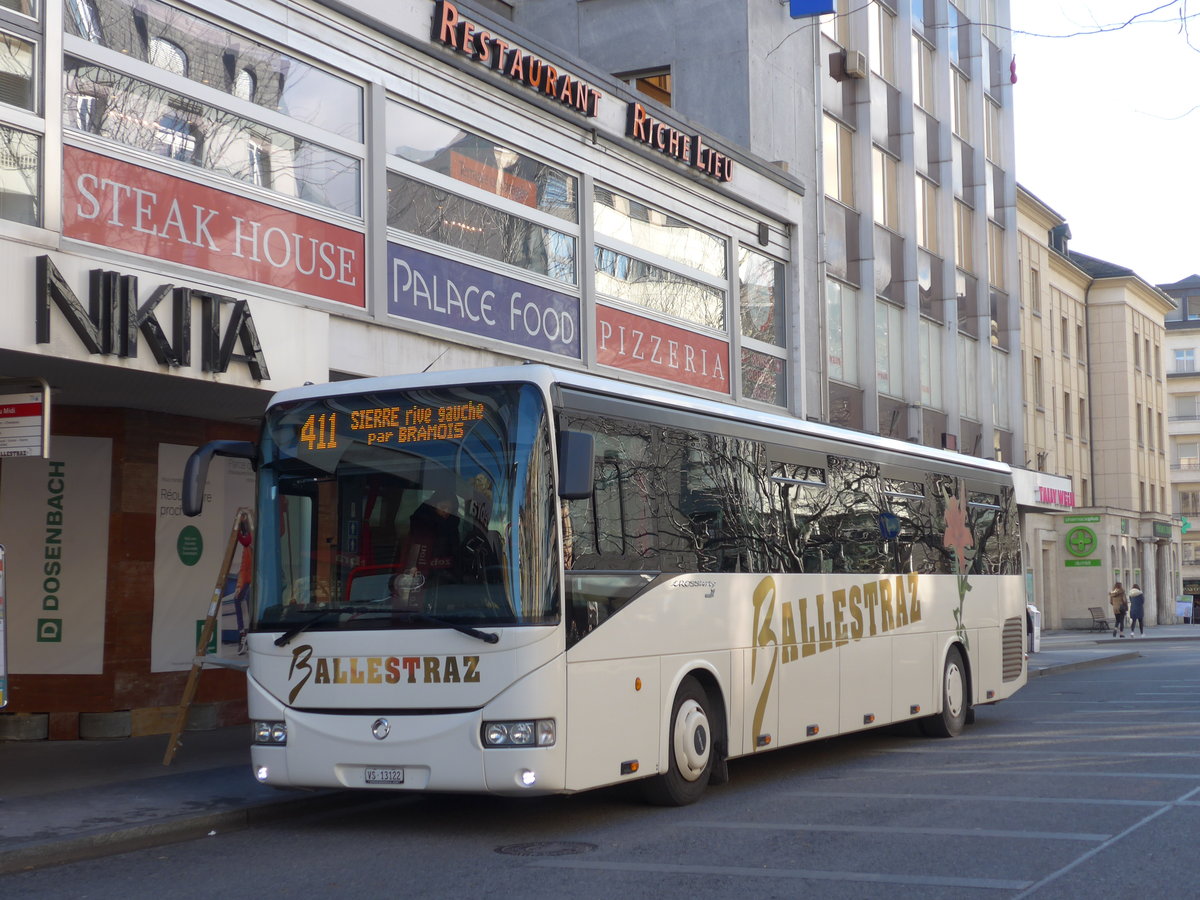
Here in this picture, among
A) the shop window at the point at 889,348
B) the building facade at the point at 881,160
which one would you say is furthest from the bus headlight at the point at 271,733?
the shop window at the point at 889,348

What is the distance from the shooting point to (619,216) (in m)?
20.3

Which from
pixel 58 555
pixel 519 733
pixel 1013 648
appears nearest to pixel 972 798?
pixel 519 733

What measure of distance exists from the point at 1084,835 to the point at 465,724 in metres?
3.74

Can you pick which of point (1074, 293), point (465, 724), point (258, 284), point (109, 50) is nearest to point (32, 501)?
point (258, 284)

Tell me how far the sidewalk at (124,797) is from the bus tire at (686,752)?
226 centimetres

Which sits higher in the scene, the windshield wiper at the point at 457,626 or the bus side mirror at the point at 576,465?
the bus side mirror at the point at 576,465

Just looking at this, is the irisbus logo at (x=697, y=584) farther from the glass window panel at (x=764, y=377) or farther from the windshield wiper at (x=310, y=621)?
the glass window panel at (x=764, y=377)

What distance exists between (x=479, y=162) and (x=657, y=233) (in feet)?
14.6

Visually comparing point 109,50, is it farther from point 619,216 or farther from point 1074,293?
point 1074,293

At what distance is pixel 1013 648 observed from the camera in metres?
17.5

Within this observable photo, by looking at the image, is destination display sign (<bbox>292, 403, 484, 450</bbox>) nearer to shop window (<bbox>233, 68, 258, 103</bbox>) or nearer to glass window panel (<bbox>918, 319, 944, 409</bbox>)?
shop window (<bbox>233, 68, 258, 103</bbox>)

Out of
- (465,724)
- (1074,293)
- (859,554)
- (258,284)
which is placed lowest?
(465,724)

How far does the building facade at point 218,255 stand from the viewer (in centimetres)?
1182

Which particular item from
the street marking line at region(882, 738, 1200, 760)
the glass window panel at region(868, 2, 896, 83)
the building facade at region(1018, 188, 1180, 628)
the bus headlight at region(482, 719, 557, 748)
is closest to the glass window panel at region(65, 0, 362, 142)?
the bus headlight at region(482, 719, 557, 748)
